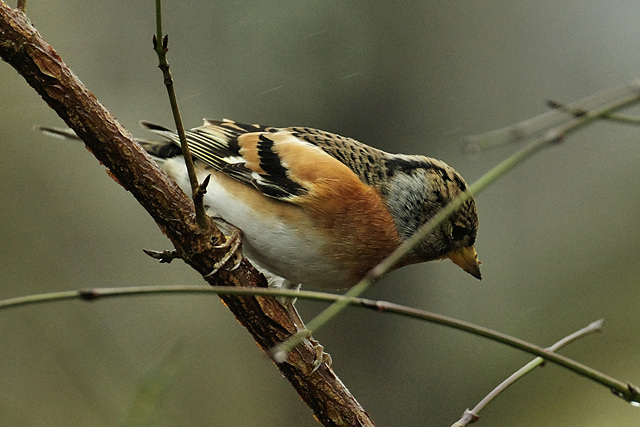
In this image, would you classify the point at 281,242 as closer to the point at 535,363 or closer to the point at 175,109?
the point at 175,109

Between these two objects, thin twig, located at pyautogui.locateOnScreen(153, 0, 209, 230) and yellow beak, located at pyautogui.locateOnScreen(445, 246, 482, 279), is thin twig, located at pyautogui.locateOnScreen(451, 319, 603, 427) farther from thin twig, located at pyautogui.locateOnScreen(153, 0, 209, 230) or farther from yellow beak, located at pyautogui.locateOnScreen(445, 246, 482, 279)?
yellow beak, located at pyautogui.locateOnScreen(445, 246, 482, 279)

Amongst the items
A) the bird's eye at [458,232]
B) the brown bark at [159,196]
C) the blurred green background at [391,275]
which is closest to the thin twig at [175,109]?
the brown bark at [159,196]

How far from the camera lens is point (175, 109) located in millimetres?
1553

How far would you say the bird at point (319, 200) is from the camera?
2.49 metres

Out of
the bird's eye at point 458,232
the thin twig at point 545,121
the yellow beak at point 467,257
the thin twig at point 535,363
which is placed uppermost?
the thin twig at point 545,121

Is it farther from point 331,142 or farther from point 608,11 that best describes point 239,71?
point 608,11

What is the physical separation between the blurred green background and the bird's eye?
261cm

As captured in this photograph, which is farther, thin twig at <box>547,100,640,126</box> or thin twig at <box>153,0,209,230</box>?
thin twig at <box>153,0,209,230</box>

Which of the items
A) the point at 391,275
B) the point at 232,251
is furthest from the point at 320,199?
the point at 391,275

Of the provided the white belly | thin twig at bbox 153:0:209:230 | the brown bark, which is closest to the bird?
the white belly

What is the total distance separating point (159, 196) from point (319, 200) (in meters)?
0.71

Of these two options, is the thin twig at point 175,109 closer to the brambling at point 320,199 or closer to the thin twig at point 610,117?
the brambling at point 320,199

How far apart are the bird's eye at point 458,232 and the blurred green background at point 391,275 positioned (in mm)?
2607

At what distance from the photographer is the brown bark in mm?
1893
